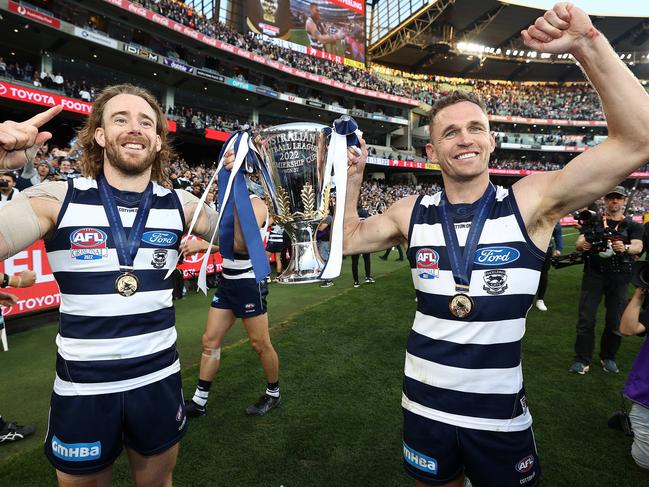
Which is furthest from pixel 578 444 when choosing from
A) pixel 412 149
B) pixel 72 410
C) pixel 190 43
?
pixel 412 149

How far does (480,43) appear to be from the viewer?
4338cm

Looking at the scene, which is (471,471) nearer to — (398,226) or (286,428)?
(398,226)

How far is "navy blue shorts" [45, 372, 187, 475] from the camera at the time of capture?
146 cm

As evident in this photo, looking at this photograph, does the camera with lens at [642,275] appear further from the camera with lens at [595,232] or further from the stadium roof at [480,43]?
the stadium roof at [480,43]

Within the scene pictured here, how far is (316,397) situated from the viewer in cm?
346

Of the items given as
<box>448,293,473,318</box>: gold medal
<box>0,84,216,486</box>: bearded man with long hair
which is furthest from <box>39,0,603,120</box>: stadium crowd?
<box>448,293,473,318</box>: gold medal

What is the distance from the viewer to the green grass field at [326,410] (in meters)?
2.49

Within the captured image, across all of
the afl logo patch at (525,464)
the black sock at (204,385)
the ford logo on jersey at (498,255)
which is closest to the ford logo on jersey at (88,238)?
the ford logo on jersey at (498,255)

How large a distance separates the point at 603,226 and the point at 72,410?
489cm

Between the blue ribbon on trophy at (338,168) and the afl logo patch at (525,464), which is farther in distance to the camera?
the blue ribbon on trophy at (338,168)

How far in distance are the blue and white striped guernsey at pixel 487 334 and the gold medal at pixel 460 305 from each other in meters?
0.02

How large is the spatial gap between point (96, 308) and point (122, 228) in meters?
0.35

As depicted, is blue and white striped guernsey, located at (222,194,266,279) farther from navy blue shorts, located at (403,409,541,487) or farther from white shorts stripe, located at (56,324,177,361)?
navy blue shorts, located at (403,409,541,487)

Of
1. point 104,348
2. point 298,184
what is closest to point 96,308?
point 104,348
